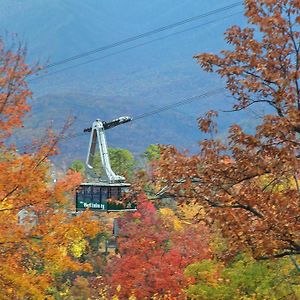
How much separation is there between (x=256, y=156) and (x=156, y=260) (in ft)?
90.4

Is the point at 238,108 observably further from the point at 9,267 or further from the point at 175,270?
the point at 175,270

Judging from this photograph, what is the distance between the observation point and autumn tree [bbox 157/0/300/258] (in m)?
10.9

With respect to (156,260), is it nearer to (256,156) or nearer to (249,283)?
(249,283)

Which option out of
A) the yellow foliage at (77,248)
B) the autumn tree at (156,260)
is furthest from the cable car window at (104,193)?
the yellow foliage at (77,248)

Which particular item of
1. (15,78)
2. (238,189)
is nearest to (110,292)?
(15,78)

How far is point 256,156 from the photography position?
11289 mm

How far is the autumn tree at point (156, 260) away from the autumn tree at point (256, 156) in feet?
74.8

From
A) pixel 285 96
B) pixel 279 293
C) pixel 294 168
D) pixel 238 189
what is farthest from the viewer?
pixel 279 293

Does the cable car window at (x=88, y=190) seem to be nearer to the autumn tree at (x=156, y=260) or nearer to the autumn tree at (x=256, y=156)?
the autumn tree at (x=156, y=260)

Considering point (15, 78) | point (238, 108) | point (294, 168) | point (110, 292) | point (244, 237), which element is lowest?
point (244, 237)

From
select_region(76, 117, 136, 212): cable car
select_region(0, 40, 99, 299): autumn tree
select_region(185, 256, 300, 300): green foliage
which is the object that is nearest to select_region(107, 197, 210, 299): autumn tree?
select_region(76, 117, 136, 212): cable car

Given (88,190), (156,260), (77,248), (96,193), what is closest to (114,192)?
(96,193)

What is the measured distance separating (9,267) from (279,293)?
9117 millimetres

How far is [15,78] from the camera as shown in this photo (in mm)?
16516
